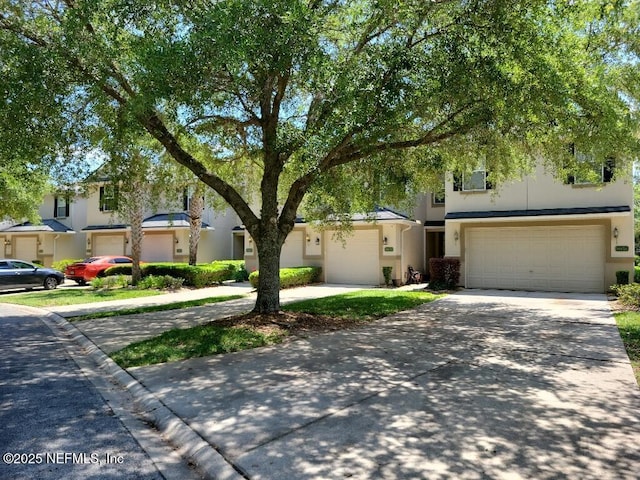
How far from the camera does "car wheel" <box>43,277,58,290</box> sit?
20.3m

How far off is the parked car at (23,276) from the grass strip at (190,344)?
14.0 metres

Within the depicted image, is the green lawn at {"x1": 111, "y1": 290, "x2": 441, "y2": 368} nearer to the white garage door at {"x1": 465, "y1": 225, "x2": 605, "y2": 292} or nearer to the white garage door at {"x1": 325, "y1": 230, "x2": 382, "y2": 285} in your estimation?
the white garage door at {"x1": 465, "y1": 225, "x2": 605, "y2": 292}

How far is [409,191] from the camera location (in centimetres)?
1416

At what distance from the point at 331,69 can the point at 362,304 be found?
7.31m

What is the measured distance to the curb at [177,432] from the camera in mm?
3668

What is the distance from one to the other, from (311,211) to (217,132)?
4.84 metres

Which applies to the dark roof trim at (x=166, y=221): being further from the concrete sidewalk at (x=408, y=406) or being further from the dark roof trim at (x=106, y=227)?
the concrete sidewalk at (x=408, y=406)

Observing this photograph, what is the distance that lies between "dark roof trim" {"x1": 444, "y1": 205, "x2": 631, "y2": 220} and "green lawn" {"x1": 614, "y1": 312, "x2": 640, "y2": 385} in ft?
18.2

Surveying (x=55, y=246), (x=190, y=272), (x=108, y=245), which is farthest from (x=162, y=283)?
(x=55, y=246)

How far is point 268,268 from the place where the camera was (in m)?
10.0

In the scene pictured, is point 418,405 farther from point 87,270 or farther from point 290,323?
point 87,270

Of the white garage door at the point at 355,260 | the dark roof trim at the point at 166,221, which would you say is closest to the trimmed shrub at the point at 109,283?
the dark roof trim at the point at 166,221

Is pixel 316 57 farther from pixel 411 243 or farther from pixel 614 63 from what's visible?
pixel 411 243

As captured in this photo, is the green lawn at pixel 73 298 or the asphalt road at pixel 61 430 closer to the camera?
the asphalt road at pixel 61 430
